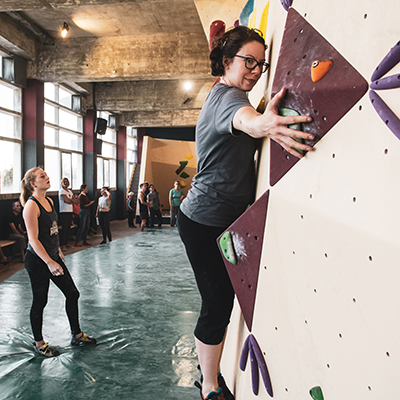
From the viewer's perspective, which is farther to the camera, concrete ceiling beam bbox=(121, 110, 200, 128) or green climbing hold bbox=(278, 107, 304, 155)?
concrete ceiling beam bbox=(121, 110, 200, 128)

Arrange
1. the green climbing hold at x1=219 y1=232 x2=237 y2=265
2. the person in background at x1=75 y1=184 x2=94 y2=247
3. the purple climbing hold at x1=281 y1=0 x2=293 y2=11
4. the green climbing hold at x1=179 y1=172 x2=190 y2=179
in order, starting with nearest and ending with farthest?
1. the purple climbing hold at x1=281 y1=0 x2=293 y2=11
2. the green climbing hold at x1=219 y1=232 x2=237 y2=265
3. the person in background at x1=75 y1=184 x2=94 y2=247
4. the green climbing hold at x1=179 y1=172 x2=190 y2=179

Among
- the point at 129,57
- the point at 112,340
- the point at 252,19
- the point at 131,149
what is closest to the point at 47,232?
the point at 112,340

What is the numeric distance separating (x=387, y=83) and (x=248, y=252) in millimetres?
743

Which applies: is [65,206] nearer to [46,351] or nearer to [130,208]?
[130,208]

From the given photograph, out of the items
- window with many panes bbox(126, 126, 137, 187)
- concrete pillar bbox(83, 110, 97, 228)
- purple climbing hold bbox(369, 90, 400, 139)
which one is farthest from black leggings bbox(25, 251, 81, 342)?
window with many panes bbox(126, 126, 137, 187)

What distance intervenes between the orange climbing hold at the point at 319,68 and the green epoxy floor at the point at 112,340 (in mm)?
1609

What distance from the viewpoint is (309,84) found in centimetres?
91

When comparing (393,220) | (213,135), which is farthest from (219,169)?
(393,220)

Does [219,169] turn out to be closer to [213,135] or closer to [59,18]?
[213,135]

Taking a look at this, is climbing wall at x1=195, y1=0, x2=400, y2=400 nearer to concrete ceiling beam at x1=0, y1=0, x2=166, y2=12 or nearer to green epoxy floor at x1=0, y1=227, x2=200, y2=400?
green epoxy floor at x1=0, y1=227, x2=200, y2=400

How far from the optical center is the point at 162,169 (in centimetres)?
1341

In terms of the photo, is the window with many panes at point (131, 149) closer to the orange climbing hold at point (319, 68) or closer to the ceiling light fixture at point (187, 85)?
the ceiling light fixture at point (187, 85)

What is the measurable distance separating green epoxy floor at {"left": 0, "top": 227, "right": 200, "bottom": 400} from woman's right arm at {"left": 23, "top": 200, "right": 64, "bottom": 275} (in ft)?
1.93

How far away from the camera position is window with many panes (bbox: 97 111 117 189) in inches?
468
